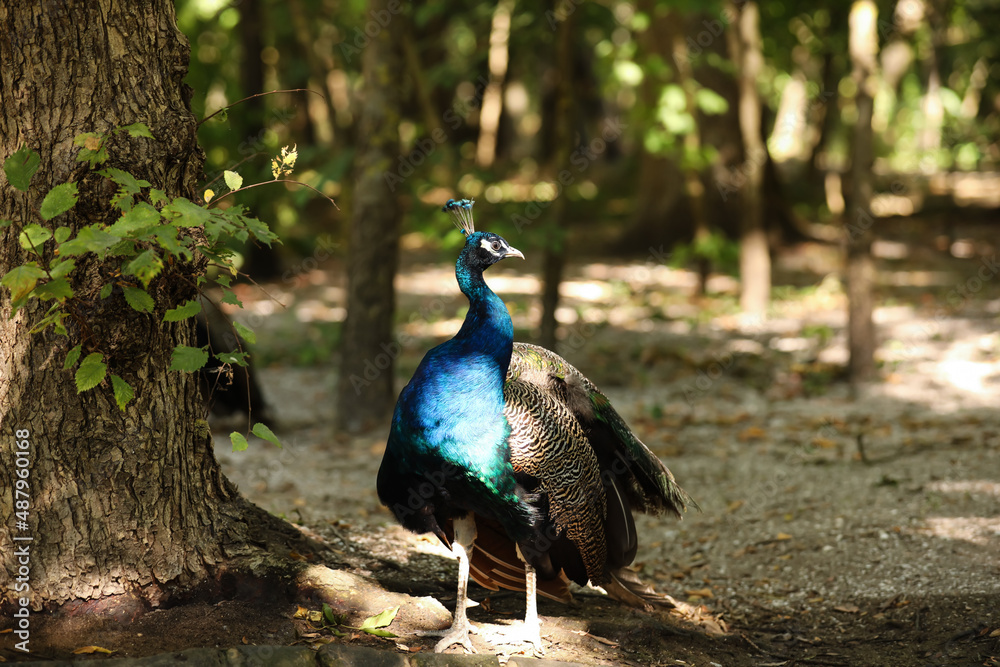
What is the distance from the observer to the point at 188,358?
2953 millimetres

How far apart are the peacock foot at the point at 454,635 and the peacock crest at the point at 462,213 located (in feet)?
5.25

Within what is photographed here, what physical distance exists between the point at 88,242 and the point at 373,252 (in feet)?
16.6

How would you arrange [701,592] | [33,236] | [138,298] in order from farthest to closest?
[701,592], [138,298], [33,236]

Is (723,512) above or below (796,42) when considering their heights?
below

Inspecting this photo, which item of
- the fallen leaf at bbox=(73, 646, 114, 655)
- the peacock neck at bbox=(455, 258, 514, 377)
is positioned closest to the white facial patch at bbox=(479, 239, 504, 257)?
the peacock neck at bbox=(455, 258, 514, 377)

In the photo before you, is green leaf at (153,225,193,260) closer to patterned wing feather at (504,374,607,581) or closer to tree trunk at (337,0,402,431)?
patterned wing feather at (504,374,607,581)

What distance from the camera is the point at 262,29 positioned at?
47.1ft

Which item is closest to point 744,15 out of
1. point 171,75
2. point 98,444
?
point 171,75

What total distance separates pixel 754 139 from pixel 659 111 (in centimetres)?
208

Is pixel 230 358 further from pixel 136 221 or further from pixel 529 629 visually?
pixel 529 629

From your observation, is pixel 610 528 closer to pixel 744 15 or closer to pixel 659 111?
pixel 659 111

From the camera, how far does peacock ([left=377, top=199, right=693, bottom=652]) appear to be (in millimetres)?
3410

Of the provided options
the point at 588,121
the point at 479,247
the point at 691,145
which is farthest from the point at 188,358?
the point at 588,121

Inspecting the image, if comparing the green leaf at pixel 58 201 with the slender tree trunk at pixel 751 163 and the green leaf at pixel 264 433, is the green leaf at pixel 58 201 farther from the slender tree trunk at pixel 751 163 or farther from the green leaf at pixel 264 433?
the slender tree trunk at pixel 751 163
